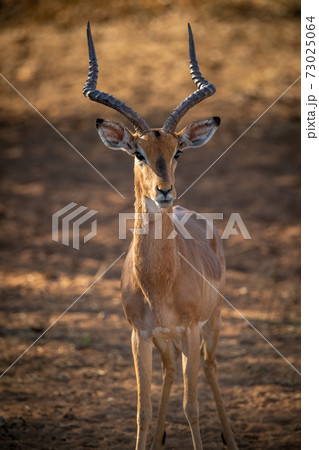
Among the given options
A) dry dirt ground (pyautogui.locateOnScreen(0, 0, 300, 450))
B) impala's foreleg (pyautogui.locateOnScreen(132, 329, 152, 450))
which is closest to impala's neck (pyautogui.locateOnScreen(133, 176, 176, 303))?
impala's foreleg (pyautogui.locateOnScreen(132, 329, 152, 450))

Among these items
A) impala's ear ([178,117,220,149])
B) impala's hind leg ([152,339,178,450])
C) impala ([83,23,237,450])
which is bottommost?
impala's hind leg ([152,339,178,450])

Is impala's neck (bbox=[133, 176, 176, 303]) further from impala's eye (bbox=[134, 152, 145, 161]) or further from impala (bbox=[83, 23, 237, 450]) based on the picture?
impala's eye (bbox=[134, 152, 145, 161])

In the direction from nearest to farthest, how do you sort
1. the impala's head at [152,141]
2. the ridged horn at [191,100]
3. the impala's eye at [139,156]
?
the impala's head at [152,141] < the impala's eye at [139,156] < the ridged horn at [191,100]

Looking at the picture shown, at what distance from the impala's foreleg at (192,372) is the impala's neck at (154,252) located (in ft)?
1.84

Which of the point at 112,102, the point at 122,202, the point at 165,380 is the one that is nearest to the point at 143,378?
the point at 165,380

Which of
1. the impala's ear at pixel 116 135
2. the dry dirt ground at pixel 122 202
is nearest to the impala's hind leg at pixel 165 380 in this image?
the dry dirt ground at pixel 122 202

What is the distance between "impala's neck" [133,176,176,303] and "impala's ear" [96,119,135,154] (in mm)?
395

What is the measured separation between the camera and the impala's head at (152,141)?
18.7 feet

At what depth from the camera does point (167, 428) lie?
733 centimetres

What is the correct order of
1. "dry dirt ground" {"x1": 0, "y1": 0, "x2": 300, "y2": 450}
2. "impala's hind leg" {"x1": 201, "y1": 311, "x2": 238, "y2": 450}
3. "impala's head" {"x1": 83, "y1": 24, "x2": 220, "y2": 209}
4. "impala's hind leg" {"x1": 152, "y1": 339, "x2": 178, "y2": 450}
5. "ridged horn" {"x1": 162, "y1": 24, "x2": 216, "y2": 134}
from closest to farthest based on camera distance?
"impala's head" {"x1": 83, "y1": 24, "x2": 220, "y2": 209}
"ridged horn" {"x1": 162, "y1": 24, "x2": 216, "y2": 134}
"impala's hind leg" {"x1": 152, "y1": 339, "x2": 178, "y2": 450}
"impala's hind leg" {"x1": 201, "y1": 311, "x2": 238, "y2": 450}
"dry dirt ground" {"x1": 0, "y1": 0, "x2": 300, "y2": 450}

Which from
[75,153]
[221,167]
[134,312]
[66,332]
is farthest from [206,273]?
[75,153]

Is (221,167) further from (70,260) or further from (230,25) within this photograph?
(230,25)

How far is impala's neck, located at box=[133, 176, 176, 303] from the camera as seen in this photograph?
608 centimetres

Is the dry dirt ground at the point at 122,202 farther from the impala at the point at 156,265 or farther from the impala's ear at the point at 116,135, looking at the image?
the impala's ear at the point at 116,135
